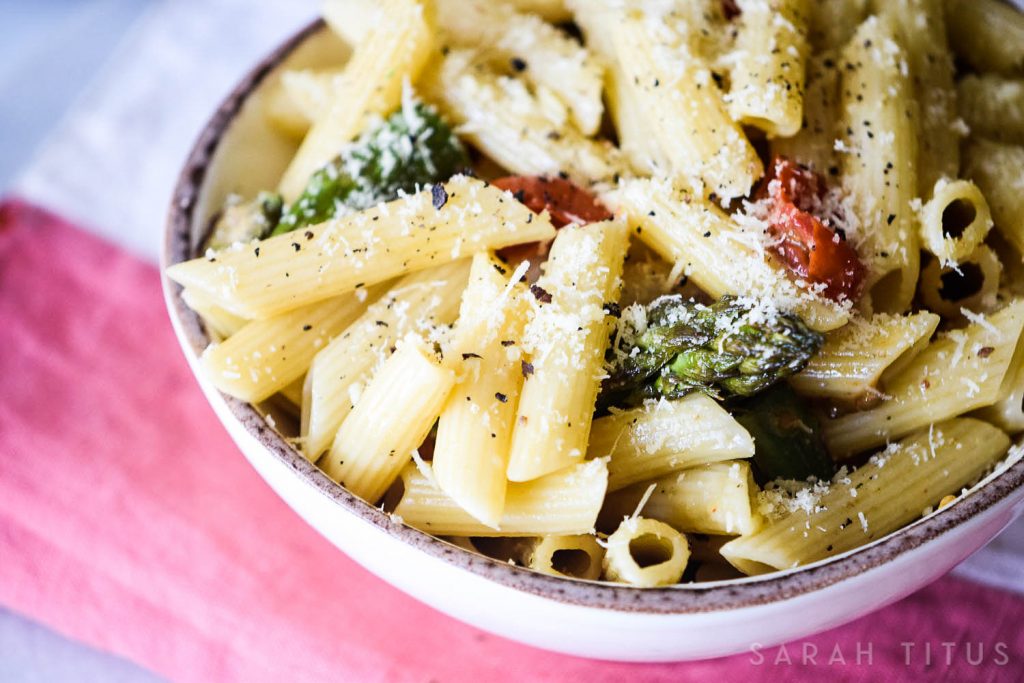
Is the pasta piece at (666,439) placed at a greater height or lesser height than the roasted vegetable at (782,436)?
greater

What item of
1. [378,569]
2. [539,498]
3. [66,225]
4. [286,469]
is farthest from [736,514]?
[66,225]

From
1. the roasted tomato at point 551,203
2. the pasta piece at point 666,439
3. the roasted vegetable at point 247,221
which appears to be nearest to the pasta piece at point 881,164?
the pasta piece at point 666,439

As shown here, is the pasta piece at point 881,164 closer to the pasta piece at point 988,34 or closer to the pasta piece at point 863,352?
the pasta piece at point 863,352

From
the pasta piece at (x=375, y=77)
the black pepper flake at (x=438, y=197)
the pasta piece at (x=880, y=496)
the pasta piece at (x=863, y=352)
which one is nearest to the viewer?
the pasta piece at (x=880, y=496)

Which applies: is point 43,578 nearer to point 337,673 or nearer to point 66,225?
point 337,673

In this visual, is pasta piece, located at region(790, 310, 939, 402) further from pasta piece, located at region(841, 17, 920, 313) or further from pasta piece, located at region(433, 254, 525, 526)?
pasta piece, located at region(433, 254, 525, 526)

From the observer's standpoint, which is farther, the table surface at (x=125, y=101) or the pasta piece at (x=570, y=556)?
the table surface at (x=125, y=101)

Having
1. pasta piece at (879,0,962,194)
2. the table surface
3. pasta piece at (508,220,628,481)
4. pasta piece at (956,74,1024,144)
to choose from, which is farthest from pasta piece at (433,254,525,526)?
the table surface
